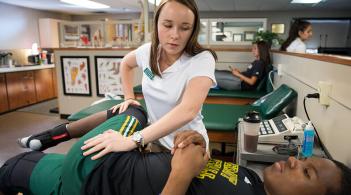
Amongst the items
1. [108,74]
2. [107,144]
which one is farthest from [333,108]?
[108,74]

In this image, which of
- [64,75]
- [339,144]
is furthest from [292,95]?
Result: [64,75]

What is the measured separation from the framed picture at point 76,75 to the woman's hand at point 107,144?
10.7ft

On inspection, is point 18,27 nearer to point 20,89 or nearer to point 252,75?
point 20,89

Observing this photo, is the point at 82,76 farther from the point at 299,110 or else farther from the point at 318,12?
the point at 318,12

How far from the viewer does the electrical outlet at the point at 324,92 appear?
1.17m

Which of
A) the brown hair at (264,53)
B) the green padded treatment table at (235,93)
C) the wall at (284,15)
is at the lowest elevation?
the green padded treatment table at (235,93)

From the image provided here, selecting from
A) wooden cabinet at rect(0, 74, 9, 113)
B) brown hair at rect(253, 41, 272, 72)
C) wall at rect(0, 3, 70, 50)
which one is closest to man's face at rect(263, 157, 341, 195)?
brown hair at rect(253, 41, 272, 72)

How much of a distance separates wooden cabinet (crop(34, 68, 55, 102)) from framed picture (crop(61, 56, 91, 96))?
191cm

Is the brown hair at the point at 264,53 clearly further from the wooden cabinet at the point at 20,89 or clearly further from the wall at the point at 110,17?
the wall at the point at 110,17

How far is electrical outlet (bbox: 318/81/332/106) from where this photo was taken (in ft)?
3.85

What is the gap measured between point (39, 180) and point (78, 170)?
0.32 m

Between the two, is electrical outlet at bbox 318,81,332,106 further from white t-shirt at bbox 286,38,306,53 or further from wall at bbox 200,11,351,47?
wall at bbox 200,11,351,47

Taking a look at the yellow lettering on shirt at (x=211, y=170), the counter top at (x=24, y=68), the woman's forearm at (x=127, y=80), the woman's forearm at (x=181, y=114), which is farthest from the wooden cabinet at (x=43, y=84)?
the yellow lettering on shirt at (x=211, y=170)

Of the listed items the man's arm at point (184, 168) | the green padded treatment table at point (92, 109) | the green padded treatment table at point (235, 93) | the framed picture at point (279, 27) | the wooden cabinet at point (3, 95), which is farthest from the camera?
the framed picture at point (279, 27)
